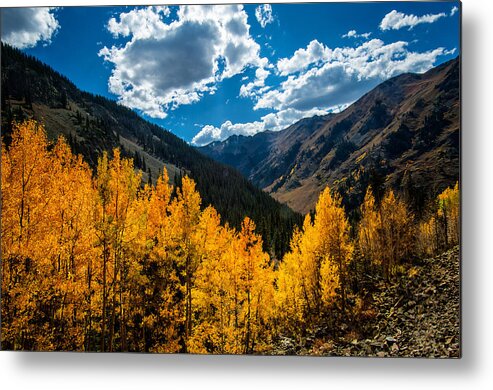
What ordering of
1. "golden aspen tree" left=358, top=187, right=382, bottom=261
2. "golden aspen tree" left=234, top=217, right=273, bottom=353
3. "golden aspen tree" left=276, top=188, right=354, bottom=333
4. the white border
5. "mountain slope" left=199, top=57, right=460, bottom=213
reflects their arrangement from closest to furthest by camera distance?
the white border → "mountain slope" left=199, top=57, right=460, bottom=213 → "golden aspen tree" left=358, top=187, right=382, bottom=261 → "golden aspen tree" left=276, top=188, right=354, bottom=333 → "golden aspen tree" left=234, top=217, right=273, bottom=353

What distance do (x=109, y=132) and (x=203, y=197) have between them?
2924mm

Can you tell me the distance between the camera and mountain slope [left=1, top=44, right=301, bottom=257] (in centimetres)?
569

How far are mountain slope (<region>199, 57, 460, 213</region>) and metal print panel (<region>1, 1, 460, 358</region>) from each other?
0.04 m

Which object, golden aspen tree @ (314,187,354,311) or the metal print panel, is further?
golden aspen tree @ (314,187,354,311)

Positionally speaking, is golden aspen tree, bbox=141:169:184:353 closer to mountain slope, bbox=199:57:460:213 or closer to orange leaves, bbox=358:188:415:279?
mountain slope, bbox=199:57:460:213

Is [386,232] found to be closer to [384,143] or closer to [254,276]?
[384,143]

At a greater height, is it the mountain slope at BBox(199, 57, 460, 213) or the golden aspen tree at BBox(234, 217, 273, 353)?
the mountain slope at BBox(199, 57, 460, 213)

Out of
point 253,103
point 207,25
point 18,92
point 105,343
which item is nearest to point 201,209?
point 253,103

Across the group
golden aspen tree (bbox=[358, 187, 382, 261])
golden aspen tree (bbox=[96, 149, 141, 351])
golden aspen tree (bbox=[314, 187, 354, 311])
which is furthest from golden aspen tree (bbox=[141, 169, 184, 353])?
golden aspen tree (bbox=[358, 187, 382, 261])

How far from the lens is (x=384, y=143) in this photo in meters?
5.82

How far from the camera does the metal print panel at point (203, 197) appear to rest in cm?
512

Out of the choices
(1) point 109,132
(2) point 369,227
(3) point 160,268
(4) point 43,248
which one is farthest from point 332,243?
(1) point 109,132

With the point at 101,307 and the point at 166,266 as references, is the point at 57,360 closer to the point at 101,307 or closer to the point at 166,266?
the point at 101,307

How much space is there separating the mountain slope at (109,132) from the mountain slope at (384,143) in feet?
2.88
